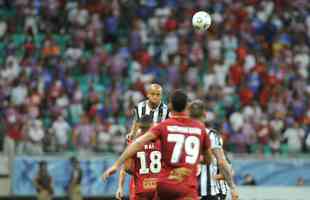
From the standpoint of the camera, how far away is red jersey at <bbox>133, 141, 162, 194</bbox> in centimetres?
1277

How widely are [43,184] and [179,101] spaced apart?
12503 millimetres

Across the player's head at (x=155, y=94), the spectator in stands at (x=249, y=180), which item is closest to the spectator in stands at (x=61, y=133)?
the spectator in stands at (x=249, y=180)

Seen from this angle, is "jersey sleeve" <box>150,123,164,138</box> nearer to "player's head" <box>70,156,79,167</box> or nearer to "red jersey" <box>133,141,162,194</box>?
"red jersey" <box>133,141,162,194</box>

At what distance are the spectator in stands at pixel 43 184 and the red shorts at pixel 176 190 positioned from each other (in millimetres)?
11932

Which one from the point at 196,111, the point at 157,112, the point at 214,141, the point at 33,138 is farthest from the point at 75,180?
the point at 196,111

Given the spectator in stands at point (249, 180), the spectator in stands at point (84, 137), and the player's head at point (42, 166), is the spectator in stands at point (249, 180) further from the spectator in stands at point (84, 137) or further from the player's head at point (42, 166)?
the player's head at point (42, 166)

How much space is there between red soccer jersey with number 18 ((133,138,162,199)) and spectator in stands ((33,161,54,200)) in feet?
31.6

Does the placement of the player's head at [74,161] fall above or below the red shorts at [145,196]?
above

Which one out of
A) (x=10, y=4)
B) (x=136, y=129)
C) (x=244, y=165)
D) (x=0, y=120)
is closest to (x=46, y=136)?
(x=0, y=120)

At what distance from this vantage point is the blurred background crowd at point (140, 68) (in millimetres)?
23281

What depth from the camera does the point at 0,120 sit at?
23.2 meters

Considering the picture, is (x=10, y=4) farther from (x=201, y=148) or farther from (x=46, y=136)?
(x=201, y=148)

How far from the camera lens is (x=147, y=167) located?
12.8 meters

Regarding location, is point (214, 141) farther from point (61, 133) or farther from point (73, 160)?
point (61, 133)
